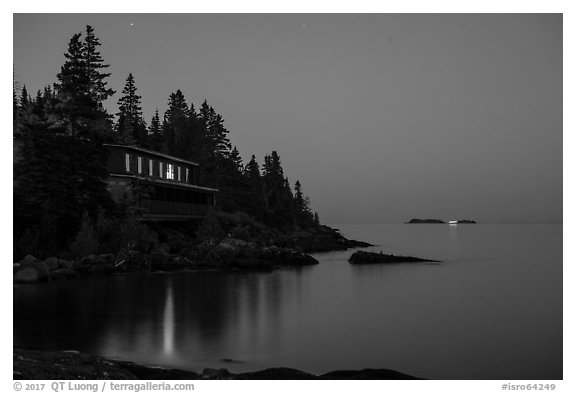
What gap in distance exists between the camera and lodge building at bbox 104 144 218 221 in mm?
47375

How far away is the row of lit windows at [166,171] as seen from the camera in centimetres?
5283

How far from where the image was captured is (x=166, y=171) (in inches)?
2447

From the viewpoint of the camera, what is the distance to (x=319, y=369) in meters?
18.5

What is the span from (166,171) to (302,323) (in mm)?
39216

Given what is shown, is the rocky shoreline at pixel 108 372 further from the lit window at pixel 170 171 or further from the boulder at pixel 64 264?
the lit window at pixel 170 171

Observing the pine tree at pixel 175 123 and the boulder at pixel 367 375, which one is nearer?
the boulder at pixel 367 375

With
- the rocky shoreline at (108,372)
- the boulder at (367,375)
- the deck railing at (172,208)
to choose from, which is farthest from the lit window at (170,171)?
the boulder at (367,375)

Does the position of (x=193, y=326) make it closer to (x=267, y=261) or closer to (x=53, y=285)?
(x=53, y=285)

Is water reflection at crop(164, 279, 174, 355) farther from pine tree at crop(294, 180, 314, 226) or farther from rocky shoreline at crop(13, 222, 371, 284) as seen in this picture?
pine tree at crop(294, 180, 314, 226)

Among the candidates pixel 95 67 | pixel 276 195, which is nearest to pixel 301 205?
pixel 276 195

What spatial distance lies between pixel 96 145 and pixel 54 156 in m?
6.34

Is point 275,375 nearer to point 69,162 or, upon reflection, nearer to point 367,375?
point 367,375

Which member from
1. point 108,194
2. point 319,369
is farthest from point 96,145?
point 319,369
